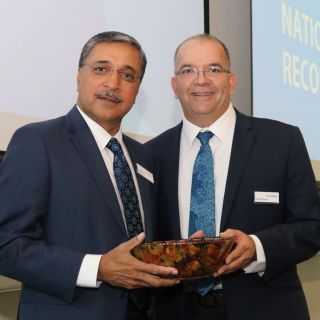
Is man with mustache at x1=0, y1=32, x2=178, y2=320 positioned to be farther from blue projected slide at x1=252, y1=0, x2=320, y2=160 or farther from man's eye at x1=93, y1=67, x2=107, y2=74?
blue projected slide at x1=252, y1=0, x2=320, y2=160

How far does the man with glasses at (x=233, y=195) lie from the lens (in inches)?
72.9

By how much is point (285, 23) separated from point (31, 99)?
204 cm

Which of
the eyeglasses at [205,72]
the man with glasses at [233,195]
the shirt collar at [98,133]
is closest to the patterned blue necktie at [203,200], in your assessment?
the man with glasses at [233,195]

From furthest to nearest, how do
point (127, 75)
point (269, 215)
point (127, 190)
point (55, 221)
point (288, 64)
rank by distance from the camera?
point (288, 64), point (269, 215), point (127, 75), point (127, 190), point (55, 221)

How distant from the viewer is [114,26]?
2.72 metres

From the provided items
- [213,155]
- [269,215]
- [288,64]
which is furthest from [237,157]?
[288,64]

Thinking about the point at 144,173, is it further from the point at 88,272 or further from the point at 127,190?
the point at 88,272

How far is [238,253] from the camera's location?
1.63m

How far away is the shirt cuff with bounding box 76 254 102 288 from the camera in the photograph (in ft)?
4.85

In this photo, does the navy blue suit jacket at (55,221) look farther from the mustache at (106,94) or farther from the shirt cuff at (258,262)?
the shirt cuff at (258,262)

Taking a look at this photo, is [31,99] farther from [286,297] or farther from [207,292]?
[286,297]

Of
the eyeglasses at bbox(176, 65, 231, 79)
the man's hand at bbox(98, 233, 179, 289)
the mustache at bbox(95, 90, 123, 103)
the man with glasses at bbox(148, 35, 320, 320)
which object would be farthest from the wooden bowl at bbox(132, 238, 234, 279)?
the eyeglasses at bbox(176, 65, 231, 79)

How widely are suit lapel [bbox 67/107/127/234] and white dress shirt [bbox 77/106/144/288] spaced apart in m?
0.05

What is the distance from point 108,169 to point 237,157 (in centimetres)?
48
